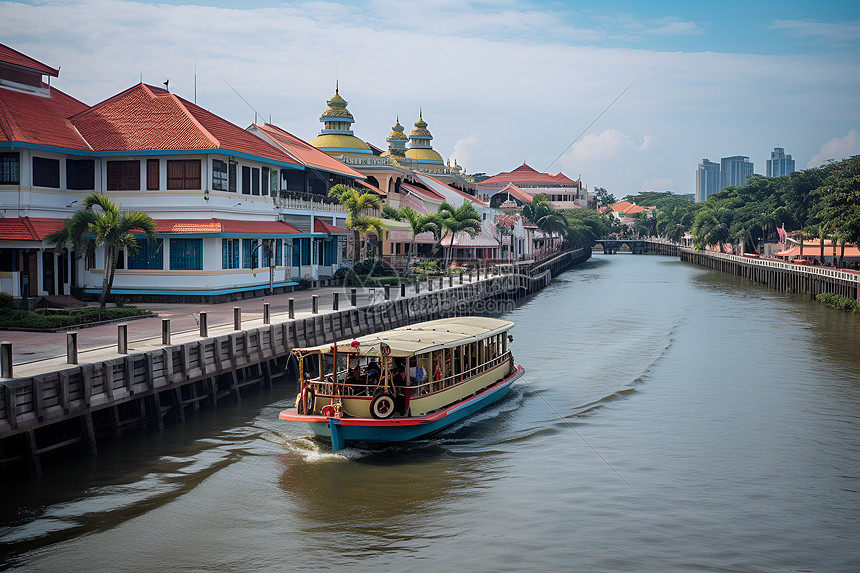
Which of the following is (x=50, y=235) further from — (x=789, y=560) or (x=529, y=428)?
(x=789, y=560)

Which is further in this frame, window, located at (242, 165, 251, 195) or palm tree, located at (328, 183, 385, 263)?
palm tree, located at (328, 183, 385, 263)

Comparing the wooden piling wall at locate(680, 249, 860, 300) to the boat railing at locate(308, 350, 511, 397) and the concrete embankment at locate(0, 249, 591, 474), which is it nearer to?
the concrete embankment at locate(0, 249, 591, 474)

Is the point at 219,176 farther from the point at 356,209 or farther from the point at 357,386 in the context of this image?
the point at 357,386

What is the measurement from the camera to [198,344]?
24016mm

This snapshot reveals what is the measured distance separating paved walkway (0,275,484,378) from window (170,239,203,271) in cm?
210

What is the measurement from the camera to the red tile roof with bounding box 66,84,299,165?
39.2 metres

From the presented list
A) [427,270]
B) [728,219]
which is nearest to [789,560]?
[427,270]

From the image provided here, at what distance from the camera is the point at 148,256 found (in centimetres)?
3903

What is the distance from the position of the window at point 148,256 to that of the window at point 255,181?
650 centimetres

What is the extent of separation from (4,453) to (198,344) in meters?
6.86

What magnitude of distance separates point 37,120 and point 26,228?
6.43m

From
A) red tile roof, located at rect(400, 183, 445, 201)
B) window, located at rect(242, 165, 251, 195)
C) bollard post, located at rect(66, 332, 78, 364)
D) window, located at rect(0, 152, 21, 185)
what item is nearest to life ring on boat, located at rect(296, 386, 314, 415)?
bollard post, located at rect(66, 332, 78, 364)

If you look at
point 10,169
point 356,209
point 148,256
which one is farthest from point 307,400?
point 356,209

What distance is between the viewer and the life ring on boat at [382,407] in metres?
20.8
